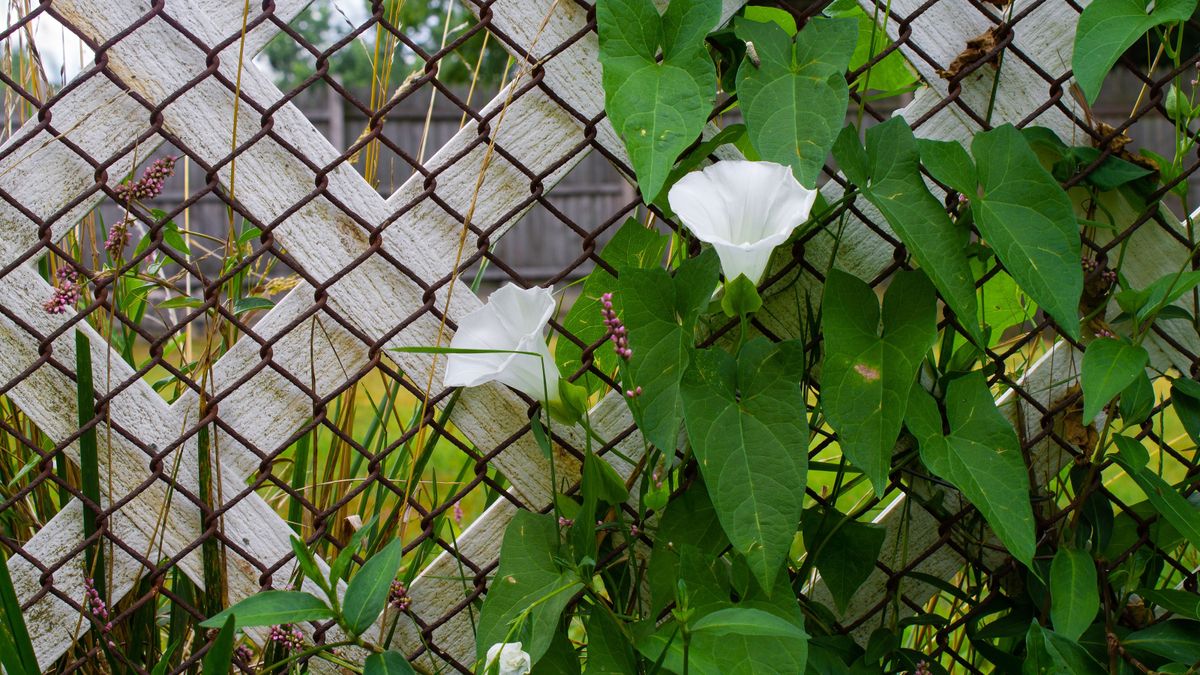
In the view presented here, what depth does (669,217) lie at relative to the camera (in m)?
1.05

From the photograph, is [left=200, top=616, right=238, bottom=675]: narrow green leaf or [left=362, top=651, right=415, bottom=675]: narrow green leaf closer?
[left=200, top=616, right=238, bottom=675]: narrow green leaf

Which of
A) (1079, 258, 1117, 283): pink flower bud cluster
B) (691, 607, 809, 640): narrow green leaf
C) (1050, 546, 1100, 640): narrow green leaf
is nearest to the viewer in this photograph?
(691, 607, 809, 640): narrow green leaf

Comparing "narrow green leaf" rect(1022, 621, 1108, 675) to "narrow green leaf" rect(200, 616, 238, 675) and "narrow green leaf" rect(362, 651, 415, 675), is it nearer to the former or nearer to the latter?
"narrow green leaf" rect(362, 651, 415, 675)

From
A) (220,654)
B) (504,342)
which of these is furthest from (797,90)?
(220,654)

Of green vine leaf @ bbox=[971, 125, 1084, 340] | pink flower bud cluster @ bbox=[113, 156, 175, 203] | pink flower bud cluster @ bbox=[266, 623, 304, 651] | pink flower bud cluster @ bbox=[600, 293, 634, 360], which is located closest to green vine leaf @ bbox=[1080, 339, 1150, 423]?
green vine leaf @ bbox=[971, 125, 1084, 340]

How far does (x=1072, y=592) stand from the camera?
3.31ft

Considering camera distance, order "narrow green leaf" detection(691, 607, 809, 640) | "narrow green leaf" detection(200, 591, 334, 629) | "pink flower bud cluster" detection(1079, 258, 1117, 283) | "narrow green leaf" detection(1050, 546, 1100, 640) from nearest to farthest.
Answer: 1. "narrow green leaf" detection(691, 607, 809, 640)
2. "narrow green leaf" detection(200, 591, 334, 629)
3. "narrow green leaf" detection(1050, 546, 1100, 640)
4. "pink flower bud cluster" detection(1079, 258, 1117, 283)

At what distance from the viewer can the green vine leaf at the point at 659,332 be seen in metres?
0.91

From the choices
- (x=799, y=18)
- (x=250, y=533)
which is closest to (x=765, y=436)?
(x=799, y=18)

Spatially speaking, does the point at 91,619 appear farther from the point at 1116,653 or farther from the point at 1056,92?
the point at 1056,92

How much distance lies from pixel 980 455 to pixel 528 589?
0.44 m

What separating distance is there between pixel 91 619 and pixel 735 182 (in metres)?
0.76

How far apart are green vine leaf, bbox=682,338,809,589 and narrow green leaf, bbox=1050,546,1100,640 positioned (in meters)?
0.33

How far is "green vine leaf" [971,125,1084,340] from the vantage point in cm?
92
